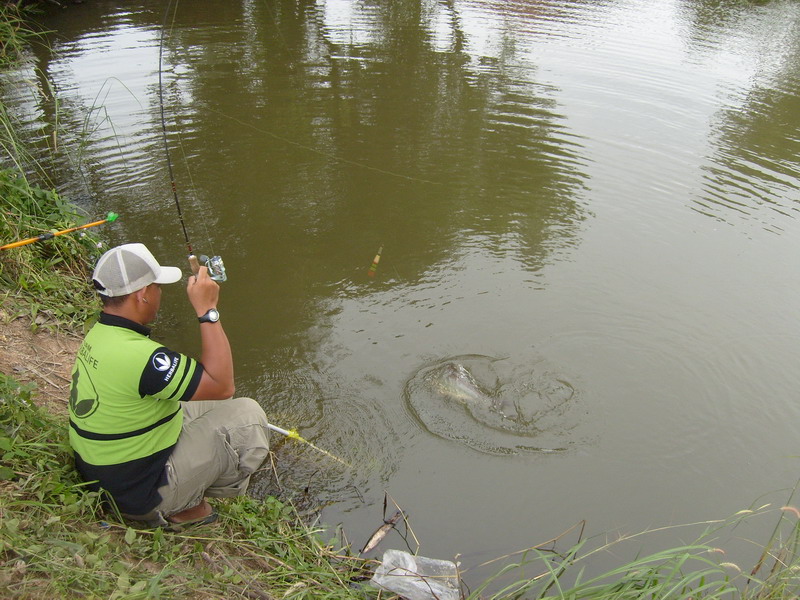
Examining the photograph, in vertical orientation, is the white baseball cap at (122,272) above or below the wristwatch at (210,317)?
above

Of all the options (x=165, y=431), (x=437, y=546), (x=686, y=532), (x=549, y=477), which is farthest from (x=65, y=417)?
(x=686, y=532)

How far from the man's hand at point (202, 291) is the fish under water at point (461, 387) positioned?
208 cm

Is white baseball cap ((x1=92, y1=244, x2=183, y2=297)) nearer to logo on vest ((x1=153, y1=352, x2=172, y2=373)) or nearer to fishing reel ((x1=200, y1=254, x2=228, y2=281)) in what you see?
→ logo on vest ((x1=153, y1=352, x2=172, y2=373))

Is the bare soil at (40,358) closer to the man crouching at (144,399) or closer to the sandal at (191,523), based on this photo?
the man crouching at (144,399)

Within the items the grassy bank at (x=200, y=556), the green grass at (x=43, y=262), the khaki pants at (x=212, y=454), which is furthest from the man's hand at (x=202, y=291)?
the green grass at (x=43, y=262)

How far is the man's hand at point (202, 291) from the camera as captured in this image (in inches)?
116

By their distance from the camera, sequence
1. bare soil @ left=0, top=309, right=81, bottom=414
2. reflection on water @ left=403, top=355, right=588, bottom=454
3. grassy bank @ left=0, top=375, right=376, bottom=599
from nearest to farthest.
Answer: grassy bank @ left=0, top=375, right=376, bottom=599, bare soil @ left=0, top=309, right=81, bottom=414, reflection on water @ left=403, top=355, right=588, bottom=454

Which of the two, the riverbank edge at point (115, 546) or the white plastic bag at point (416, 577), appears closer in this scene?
the riverbank edge at point (115, 546)

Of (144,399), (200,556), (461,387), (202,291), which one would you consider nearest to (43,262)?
(202,291)

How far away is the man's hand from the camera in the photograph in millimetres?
2936

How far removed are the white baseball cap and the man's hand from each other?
241mm

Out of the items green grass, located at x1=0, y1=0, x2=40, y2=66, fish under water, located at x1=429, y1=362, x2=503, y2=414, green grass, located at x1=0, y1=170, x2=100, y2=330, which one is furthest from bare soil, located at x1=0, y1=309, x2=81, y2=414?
green grass, located at x1=0, y1=0, x2=40, y2=66

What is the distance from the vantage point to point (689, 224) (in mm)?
6703

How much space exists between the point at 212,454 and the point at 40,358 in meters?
1.76
